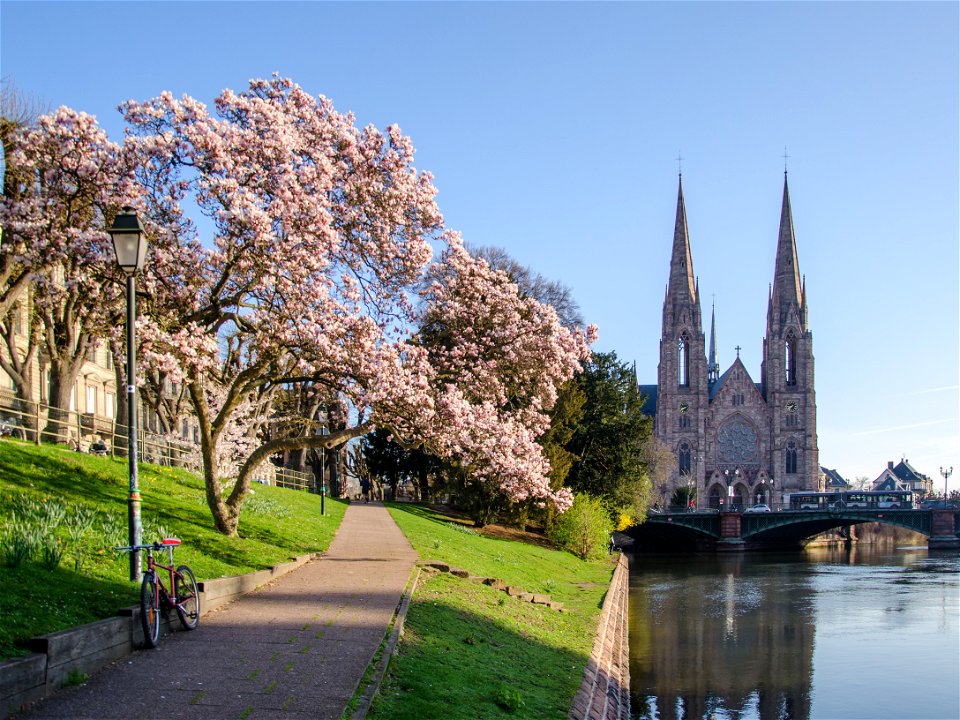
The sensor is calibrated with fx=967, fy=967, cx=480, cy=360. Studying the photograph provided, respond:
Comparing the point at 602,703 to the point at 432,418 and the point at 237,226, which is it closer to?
the point at 432,418

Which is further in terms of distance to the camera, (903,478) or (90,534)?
(903,478)

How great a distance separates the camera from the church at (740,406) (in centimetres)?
12206

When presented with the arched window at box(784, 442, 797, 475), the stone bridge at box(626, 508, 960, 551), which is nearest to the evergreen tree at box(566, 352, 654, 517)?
the stone bridge at box(626, 508, 960, 551)

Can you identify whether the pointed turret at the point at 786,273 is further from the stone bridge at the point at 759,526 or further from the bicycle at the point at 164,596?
the bicycle at the point at 164,596

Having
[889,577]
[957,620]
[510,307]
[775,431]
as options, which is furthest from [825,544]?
[510,307]

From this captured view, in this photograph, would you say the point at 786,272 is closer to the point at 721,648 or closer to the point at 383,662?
the point at 721,648

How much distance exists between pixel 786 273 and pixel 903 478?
6282cm

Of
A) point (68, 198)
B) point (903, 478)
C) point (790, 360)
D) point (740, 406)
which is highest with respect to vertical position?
point (790, 360)

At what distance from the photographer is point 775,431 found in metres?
123

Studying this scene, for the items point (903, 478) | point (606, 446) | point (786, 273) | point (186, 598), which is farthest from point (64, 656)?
point (903, 478)

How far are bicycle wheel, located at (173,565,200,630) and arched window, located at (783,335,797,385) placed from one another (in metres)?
119

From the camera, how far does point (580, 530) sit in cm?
4006

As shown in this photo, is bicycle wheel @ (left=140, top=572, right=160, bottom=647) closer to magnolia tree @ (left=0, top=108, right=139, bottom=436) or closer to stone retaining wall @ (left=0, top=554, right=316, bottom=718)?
stone retaining wall @ (left=0, top=554, right=316, bottom=718)

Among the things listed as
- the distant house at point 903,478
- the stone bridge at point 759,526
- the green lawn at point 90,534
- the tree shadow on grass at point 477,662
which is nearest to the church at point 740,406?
the stone bridge at point 759,526
